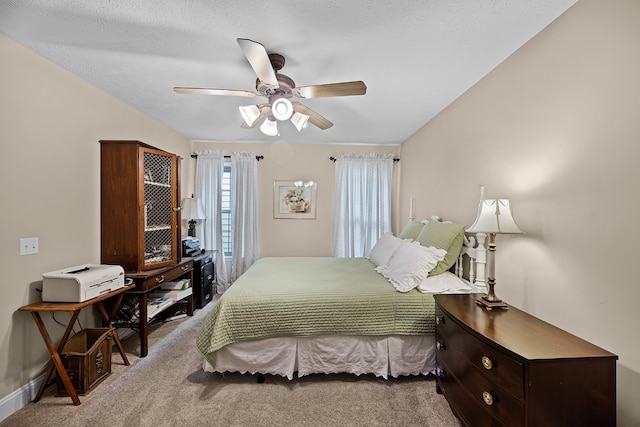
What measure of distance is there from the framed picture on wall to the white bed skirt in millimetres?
2445

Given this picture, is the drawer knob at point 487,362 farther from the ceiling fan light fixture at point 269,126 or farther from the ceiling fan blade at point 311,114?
the ceiling fan light fixture at point 269,126

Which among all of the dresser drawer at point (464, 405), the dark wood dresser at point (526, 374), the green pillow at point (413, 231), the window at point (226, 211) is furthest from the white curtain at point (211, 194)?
the dark wood dresser at point (526, 374)

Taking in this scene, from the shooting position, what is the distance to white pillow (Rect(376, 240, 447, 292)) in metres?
2.05

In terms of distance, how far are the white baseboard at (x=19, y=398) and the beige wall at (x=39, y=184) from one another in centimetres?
4

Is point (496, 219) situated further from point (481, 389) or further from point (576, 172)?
point (481, 389)

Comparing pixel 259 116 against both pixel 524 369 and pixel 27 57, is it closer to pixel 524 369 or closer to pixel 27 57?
pixel 27 57

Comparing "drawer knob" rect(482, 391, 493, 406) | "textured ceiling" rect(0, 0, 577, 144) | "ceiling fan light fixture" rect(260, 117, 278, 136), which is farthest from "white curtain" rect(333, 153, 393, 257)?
"drawer knob" rect(482, 391, 493, 406)

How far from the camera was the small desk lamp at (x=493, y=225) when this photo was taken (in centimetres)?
158

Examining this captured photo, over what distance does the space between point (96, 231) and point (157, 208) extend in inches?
21.0

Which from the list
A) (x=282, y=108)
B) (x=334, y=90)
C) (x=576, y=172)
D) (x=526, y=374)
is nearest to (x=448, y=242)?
(x=576, y=172)

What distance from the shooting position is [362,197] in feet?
13.6

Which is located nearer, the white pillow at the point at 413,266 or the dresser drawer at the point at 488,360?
the dresser drawer at the point at 488,360

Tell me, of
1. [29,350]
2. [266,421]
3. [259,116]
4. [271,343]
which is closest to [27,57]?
[259,116]

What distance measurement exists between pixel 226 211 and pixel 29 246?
2428mm
